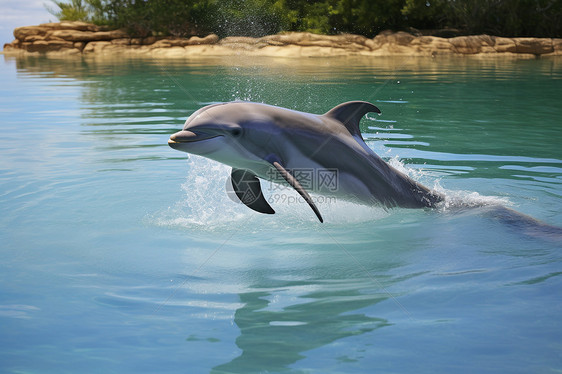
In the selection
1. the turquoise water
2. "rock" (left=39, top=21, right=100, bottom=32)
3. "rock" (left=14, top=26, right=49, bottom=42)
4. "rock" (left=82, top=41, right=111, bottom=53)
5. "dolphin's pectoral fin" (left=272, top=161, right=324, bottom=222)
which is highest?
"rock" (left=39, top=21, right=100, bottom=32)

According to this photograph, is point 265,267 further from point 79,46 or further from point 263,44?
point 79,46

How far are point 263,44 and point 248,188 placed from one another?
32083 mm

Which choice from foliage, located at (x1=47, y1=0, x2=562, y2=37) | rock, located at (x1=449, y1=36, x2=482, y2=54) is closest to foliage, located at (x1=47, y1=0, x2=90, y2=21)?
foliage, located at (x1=47, y1=0, x2=562, y2=37)

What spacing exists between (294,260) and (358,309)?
44.4 inches

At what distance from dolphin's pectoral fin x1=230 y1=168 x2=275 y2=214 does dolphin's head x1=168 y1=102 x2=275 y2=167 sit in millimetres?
538

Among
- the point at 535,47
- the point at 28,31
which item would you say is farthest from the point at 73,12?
the point at 535,47

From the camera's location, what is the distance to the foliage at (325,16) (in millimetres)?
36844

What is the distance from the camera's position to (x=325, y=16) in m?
39.3

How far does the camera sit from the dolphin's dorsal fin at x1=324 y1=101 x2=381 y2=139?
5.26m

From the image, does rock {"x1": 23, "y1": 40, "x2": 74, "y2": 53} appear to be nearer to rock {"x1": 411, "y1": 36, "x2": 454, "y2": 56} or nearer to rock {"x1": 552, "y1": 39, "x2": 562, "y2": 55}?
rock {"x1": 411, "y1": 36, "x2": 454, "y2": 56}

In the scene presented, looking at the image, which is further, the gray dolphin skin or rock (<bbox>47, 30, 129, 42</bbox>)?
rock (<bbox>47, 30, 129, 42</bbox>)

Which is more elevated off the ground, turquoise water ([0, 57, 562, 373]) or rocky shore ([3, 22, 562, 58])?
rocky shore ([3, 22, 562, 58])

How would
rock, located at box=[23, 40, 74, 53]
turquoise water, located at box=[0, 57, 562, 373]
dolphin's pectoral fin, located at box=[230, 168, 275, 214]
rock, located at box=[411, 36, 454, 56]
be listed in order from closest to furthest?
turquoise water, located at box=[0, 57, 562, 373] → dolphin's pectoral fin, located at box=[230, 168, 275, 214] → rock, located at box=[411, 36, 454, 56] → rock, located at box=[23, 40, 74, 53]

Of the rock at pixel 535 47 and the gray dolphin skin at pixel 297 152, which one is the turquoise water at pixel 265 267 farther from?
the rock at pixel 535 47
